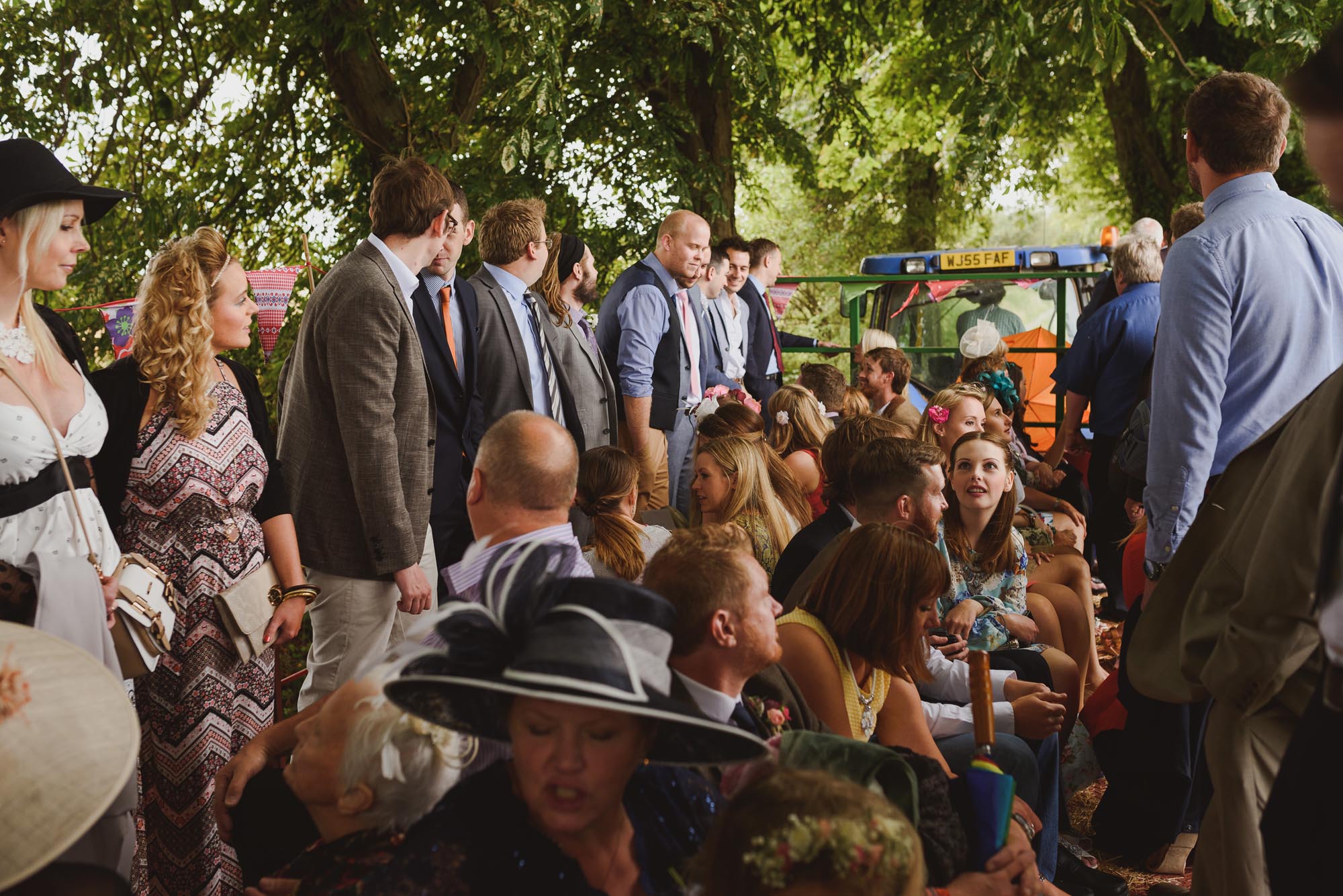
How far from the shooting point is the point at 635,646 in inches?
65.6

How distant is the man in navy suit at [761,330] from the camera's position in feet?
25.5

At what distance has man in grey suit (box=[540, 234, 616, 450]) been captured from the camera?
521cm

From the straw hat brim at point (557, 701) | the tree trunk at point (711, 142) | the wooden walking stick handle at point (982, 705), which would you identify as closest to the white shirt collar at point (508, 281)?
the wooden walking stick handle at point (982, 705)

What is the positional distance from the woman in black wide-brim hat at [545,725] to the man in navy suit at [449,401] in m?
2.47

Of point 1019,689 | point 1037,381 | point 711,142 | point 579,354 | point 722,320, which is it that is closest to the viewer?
point 1019,689

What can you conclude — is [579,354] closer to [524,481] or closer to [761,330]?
[524,481]

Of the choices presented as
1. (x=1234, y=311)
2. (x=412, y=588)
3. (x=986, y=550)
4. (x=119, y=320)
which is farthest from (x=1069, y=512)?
(x=119, y=320)

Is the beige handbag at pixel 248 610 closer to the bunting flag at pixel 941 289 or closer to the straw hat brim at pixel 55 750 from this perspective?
the straw hat brim at pixel 55 750

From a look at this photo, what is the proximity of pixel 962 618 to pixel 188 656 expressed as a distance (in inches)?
94.4

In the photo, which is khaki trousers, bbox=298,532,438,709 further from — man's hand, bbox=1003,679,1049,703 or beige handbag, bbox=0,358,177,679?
man's hand, bbox=1003,679,1049,703

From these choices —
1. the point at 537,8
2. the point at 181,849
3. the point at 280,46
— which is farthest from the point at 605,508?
the point at 280,46

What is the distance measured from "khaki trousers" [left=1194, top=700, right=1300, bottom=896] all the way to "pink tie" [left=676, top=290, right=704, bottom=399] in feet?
14.8

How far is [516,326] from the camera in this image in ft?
15.4

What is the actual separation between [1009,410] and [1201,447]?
13.2ft
